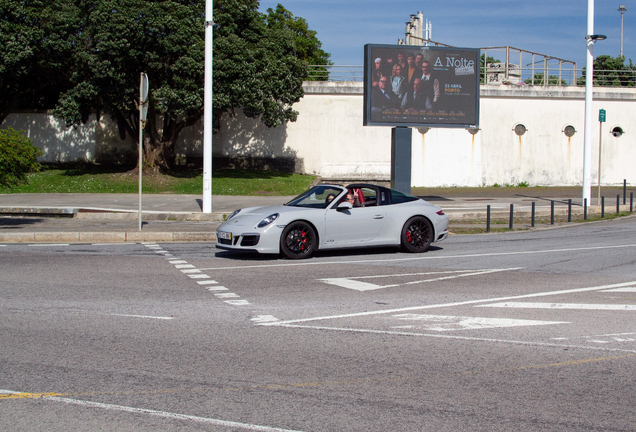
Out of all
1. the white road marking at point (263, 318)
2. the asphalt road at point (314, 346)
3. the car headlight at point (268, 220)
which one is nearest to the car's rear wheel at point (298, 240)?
the car headlight at point (268, 220)

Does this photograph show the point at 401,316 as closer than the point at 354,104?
Yes

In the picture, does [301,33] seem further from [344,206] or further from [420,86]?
[344,206]

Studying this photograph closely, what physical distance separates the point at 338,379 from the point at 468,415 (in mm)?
1086

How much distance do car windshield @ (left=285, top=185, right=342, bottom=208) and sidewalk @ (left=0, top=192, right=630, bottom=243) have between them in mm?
3322

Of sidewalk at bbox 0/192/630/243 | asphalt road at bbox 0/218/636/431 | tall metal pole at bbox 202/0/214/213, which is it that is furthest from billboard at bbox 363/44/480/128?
asphalt road at bbox 0/218/636/431

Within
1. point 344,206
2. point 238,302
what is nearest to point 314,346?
point 238,302

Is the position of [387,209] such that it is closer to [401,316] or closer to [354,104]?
[401,316]

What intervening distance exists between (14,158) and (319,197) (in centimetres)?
699

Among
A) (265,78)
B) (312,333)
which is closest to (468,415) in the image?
(312,333)

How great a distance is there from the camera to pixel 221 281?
9.08 meters

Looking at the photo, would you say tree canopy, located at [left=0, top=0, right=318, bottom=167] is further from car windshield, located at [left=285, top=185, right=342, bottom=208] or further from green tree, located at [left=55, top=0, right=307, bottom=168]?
car windshield, located at [left=285, top=185, right=342, bottom=208]

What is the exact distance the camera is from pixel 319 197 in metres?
11.8

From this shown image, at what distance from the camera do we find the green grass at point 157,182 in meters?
28.5

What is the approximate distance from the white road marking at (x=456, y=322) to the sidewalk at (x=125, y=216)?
26.9ft
